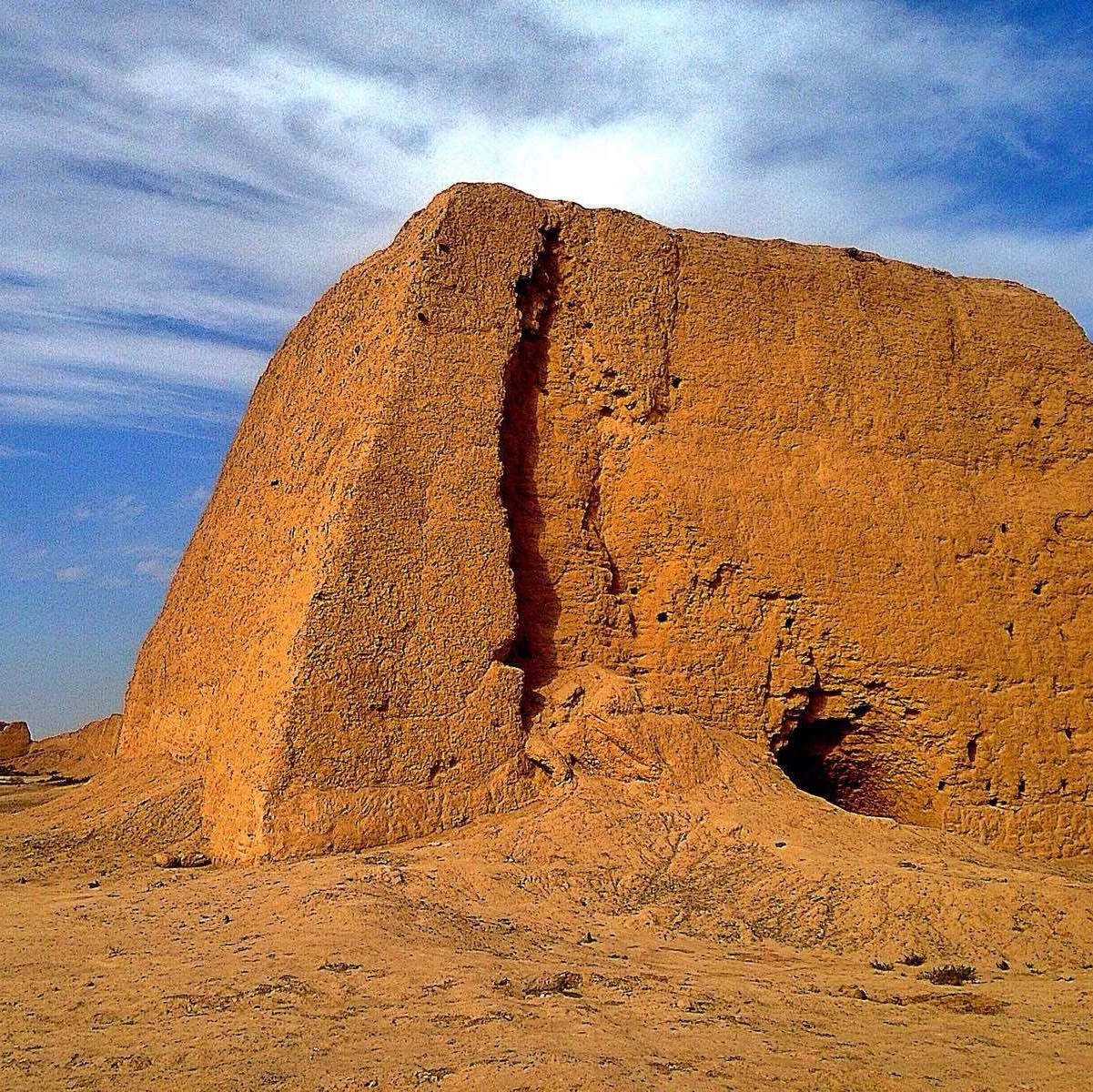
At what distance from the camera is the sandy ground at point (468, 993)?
3.55m

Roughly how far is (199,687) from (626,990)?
5229 mm

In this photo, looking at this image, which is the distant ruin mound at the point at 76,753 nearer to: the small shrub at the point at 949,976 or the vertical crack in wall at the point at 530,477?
the vertical crack in wall at the point at 530,477

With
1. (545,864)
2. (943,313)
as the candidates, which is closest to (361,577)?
(545,864)

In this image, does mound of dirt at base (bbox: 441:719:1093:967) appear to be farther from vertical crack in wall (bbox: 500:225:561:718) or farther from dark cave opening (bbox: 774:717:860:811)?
dark cave opening (bbox: 774:717:860:811)

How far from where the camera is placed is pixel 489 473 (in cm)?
751

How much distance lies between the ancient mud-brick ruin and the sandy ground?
3.48 feet

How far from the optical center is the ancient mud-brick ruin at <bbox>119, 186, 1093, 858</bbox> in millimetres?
7012

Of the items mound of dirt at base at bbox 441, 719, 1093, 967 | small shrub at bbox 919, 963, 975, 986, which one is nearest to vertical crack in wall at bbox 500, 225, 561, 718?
mound of dirt at base at bbox 441, 719, 1093, 967

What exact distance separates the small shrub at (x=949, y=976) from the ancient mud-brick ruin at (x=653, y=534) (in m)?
2.37

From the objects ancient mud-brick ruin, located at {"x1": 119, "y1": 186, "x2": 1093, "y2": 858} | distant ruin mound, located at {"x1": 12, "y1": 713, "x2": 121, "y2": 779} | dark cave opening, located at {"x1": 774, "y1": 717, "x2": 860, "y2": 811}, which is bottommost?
distant ruin mound, located at {"x1": 12, "y1": 713, "x2": 121, "y2": 779}

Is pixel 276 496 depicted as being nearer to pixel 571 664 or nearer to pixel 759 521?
pixel 571 664

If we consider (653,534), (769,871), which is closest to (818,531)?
(653,534)

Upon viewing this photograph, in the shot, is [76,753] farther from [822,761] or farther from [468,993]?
[468,993]

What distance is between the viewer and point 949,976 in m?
4.87
